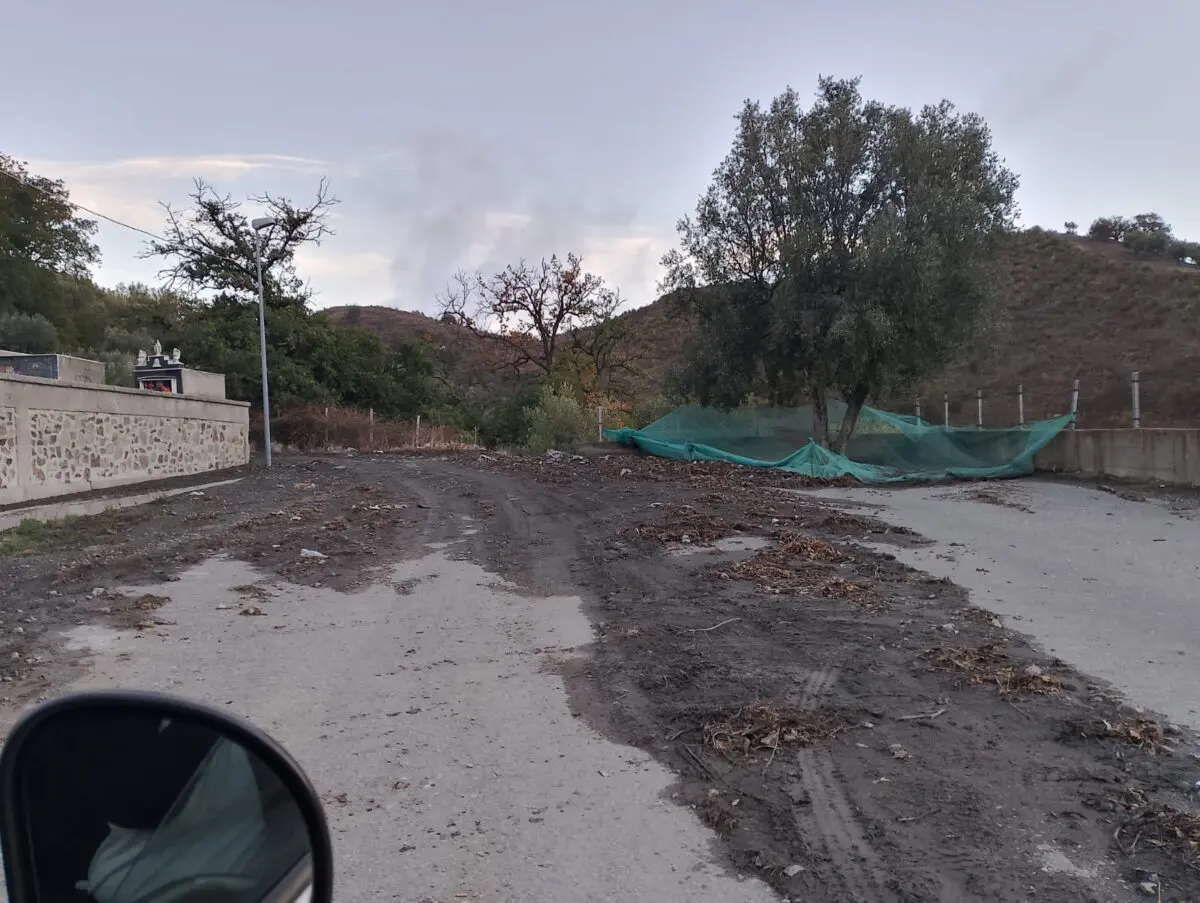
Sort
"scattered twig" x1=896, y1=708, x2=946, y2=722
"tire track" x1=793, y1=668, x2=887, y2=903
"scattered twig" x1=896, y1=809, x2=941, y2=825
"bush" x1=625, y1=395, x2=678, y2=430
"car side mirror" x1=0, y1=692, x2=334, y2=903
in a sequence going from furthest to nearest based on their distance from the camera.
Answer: "bush" x1=625, y1=395, x2=678, y2=430 → "scattered twig" x1=896, y1=708, x2=946, y2=722 → "scattered twig" x1=896, y1=809, x2=941, y2=825 → "tire track" x1=793, y1=668, x2=887, y2=903 → "car side mirror" x1=0, y1=692, x2=334, y2=903

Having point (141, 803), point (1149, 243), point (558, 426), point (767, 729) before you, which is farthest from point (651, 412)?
point (1149, 243)

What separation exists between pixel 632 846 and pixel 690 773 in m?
0.75

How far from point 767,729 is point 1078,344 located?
44050 mm

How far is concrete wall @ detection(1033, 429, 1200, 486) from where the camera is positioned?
51.0 feet

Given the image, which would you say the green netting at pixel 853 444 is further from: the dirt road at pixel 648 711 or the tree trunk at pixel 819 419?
the dirt road at pixel 648 711

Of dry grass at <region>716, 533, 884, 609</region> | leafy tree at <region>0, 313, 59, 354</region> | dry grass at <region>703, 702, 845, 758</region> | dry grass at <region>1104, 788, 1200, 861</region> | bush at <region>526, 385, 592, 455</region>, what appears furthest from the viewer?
leafy tree at <region>0, 313, 59, 354</region>

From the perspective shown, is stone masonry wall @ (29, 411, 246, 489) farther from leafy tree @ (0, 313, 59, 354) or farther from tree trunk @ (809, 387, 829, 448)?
leafy tree @ (0, 313, 59, 354)

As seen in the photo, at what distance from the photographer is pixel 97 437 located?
734 inches

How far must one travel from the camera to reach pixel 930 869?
335cm

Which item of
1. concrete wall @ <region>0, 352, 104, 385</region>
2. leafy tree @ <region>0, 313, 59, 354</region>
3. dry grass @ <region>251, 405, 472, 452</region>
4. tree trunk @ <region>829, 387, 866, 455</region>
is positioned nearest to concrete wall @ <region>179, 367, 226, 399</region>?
concrete wall @ <region>0, 352, 104, 385</region>

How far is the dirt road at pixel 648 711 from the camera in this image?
3500mm

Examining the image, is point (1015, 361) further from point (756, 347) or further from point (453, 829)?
point (453, 829)

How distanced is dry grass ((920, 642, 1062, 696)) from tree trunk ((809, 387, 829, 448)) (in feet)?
59.7

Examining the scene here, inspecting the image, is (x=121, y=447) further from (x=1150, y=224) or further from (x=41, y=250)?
(x=1150, y=224)
